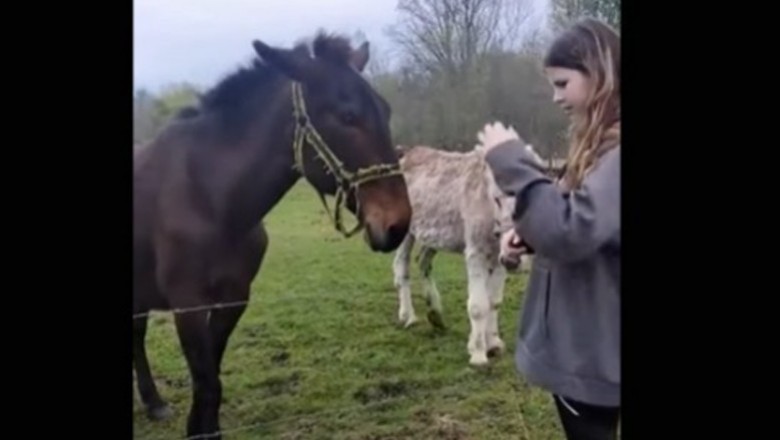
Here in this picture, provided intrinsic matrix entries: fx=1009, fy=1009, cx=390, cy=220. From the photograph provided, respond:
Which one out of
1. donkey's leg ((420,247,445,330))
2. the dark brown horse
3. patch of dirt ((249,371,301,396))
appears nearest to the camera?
the dark brown horse

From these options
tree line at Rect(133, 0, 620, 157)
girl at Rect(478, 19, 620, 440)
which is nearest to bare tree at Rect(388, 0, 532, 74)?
tree line at Rect(133, 0, 620, 157)

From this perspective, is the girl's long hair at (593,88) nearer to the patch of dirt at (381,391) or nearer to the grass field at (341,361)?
the grass field at (341,361)

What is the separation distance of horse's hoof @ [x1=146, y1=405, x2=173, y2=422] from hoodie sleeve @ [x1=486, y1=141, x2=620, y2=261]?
2.16ft

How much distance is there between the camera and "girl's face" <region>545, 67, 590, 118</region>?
1.76m

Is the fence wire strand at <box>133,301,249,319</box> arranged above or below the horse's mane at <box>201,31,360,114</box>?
below

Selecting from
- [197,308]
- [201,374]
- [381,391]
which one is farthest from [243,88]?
[381,391]

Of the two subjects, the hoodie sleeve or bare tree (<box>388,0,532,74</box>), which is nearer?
the hoodie sleeve

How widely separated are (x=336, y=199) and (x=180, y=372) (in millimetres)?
383

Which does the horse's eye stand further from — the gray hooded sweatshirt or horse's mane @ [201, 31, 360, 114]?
the gray hooded sweatshirt

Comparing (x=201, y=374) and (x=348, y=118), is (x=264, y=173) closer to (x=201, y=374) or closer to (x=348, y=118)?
(x=348, y=118)

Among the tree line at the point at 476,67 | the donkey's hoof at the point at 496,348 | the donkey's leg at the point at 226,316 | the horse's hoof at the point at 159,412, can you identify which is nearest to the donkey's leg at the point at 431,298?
the donkey's hoof at the point at 496,348
